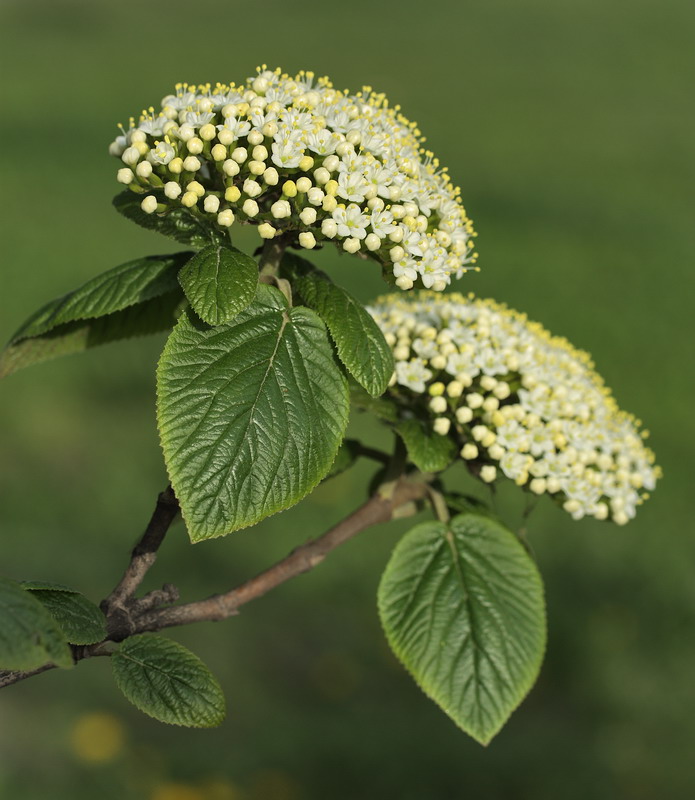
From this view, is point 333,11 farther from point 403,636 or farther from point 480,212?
point 403,636

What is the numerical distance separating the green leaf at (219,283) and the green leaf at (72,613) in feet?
1.45

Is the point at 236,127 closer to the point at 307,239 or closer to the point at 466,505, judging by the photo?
the point at 307,239

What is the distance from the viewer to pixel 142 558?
168cm

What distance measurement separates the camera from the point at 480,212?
39.4 ft

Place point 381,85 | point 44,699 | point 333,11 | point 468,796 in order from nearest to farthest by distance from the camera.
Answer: point 468,796
point 44,699
point 381,85
point 333,11

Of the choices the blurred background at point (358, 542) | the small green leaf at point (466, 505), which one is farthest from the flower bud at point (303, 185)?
the blurred background at point (358, 542)

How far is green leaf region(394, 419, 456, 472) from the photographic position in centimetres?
194

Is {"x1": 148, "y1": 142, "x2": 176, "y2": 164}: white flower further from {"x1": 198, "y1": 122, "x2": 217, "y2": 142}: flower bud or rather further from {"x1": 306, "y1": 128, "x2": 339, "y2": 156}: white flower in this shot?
{"x1": 306, "y1": 128, "x2": 339, "y2": 156}: white flower

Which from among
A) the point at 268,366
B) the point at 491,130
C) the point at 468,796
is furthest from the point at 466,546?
the point at 491,130

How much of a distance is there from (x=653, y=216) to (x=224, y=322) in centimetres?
1136

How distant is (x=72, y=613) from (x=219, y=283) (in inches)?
20.4

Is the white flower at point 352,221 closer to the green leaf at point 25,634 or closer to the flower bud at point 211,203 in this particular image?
the flower bud at point 211,203

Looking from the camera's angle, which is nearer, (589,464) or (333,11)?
(589,464)

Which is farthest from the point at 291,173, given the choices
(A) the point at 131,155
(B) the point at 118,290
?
(B) the point at 118,290
